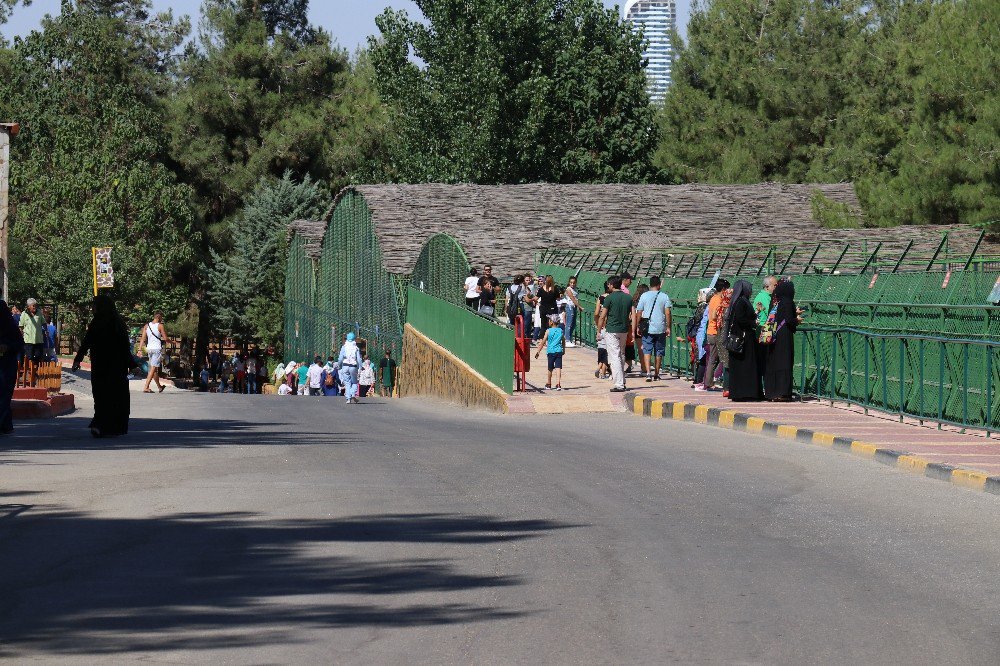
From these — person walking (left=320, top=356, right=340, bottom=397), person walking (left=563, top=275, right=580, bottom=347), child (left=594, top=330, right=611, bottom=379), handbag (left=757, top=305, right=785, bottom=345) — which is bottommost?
person walking (left=320, top=356, right=340, bottom=397)

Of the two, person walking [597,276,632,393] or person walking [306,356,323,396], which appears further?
person walking [306,356,323,396]

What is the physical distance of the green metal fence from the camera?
86.1 feet

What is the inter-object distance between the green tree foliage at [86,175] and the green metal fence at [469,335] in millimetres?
32988

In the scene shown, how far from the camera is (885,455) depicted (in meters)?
15.4

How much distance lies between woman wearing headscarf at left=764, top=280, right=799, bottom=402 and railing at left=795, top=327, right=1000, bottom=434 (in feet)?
1.27

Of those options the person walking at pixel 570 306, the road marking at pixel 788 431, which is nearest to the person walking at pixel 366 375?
the person walking at pixel 570 306

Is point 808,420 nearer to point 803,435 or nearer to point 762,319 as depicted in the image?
point 803,435

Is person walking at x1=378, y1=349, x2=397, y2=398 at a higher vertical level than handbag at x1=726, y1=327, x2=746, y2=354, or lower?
lower

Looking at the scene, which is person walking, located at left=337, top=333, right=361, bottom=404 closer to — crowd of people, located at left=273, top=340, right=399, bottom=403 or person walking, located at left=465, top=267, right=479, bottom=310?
crowd of people, located at left=273, top=340, right=399, bottom=403

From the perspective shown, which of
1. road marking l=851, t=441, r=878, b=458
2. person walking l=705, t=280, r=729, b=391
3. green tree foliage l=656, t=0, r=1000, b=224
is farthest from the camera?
green tree foliage l=656, t=0, r=1000, b=224

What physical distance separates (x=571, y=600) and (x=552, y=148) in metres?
70.8

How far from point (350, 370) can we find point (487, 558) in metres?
25.3

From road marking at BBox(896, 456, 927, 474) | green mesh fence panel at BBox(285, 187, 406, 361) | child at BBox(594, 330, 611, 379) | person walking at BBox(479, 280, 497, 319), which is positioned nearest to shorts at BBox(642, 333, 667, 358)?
child at BBox(594, 330, 611, 379)

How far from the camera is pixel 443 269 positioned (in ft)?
142
